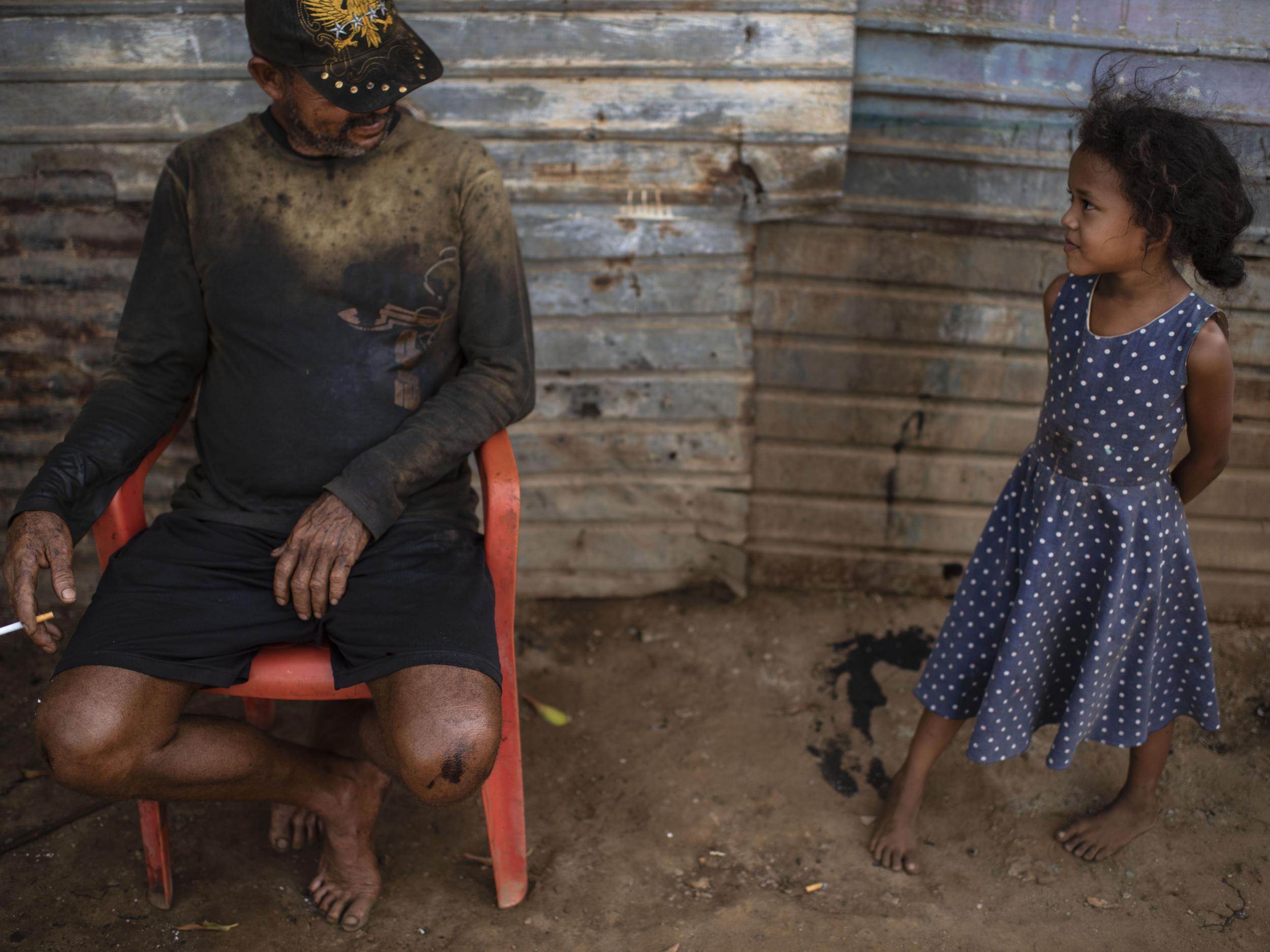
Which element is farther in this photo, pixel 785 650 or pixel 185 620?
pixel 785 650

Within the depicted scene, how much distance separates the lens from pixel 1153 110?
210 cm

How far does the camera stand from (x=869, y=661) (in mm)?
3359

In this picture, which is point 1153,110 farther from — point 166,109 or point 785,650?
point 166,109

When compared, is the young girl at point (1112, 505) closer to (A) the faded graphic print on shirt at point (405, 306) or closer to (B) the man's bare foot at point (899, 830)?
(B) the man's bare foot at point (899, 830)

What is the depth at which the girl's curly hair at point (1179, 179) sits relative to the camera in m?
2.05

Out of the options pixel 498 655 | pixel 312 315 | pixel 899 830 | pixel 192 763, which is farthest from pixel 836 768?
pixel 312 315

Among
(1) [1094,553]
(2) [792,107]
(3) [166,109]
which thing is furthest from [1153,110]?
(3) [166,109]

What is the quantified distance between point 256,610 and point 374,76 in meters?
1.12

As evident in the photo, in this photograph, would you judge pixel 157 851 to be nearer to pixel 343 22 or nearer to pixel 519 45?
pixel 343 22

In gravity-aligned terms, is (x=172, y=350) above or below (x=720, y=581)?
above

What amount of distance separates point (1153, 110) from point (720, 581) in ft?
6.66

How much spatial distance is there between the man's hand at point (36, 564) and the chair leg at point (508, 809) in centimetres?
87

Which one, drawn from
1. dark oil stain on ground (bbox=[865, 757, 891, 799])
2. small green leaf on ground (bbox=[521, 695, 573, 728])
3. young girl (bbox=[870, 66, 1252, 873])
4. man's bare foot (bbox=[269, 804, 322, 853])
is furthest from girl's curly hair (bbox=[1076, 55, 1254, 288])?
man's bare foot (bbox=[269, 804, 322, 853])

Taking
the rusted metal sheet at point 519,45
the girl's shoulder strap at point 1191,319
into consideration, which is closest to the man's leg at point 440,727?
the girl's shoulder strap at point 1191,319
